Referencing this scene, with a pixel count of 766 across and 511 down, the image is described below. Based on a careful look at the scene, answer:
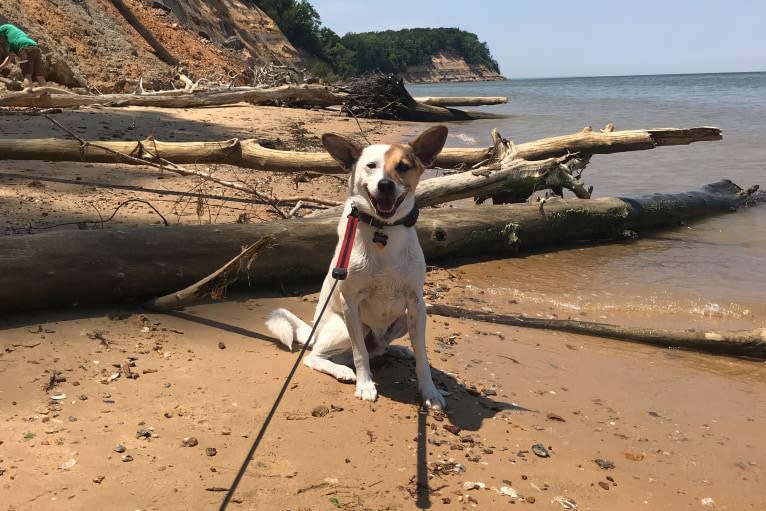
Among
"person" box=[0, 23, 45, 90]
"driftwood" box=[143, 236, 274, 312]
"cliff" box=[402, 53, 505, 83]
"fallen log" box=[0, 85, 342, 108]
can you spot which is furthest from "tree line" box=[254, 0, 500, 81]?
"driftwood" box=[143, 236, 274, 312]

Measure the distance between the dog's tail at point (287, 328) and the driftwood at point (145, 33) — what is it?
20614mm

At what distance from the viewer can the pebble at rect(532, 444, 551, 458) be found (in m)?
3.40

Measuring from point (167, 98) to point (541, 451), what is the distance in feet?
43.4

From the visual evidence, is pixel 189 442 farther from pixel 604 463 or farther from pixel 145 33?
pixel 145 33

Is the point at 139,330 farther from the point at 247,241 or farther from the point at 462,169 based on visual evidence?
the point at 462,169

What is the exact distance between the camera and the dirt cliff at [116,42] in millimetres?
17891

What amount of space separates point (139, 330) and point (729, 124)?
22.4 m

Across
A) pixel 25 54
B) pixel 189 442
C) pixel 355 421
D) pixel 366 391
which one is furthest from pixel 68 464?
pixel 25 54

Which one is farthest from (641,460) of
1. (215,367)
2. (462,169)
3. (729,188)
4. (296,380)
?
(729,188)

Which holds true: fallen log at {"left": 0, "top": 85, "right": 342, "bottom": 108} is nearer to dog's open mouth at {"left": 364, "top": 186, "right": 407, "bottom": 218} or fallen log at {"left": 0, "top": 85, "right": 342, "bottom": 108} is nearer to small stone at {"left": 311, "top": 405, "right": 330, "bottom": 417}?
dog's open mouth at {"left": 364, "top": 186, "right": 407, "bottom": 218}

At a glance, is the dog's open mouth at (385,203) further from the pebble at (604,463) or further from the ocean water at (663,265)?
the ocean water at (663,265)

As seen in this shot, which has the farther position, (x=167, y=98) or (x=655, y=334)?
(x=167, y=98)

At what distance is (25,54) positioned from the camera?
13.7 meters

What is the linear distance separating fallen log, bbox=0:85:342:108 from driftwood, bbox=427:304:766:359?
33.3 feet
